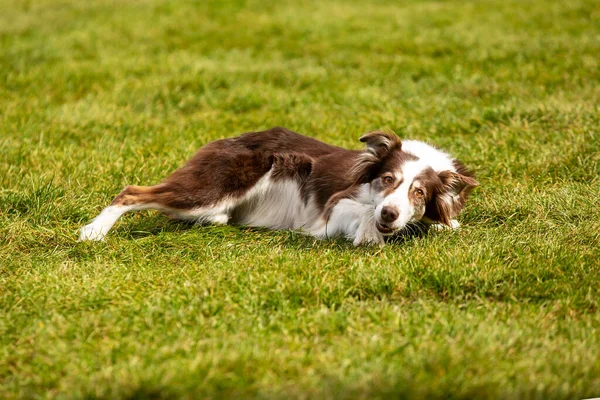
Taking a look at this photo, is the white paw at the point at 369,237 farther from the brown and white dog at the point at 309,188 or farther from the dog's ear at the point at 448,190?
the dog's ear at the point at 448,190

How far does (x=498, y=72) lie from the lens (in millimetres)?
9219

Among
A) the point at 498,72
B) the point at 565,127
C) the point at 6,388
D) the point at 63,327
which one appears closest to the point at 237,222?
the point at 63,327

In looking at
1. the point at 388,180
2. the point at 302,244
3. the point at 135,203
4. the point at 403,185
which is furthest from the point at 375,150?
the point at 135,203

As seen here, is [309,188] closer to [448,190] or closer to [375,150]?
[375,150]

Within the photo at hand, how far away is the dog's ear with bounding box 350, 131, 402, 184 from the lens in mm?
5055

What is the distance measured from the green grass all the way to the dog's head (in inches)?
8.2

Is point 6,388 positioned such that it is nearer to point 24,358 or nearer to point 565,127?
point 24,358

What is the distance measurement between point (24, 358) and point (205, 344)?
88 centimetres

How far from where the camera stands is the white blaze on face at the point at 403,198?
185 inches

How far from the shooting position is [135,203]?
5.34 meters

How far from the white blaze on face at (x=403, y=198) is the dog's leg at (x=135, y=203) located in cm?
157

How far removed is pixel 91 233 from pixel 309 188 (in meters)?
1.60

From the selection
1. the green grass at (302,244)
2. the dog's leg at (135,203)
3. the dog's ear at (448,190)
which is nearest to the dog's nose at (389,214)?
the green grass at (302,244)

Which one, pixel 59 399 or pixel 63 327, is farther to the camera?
pixel 63 327
